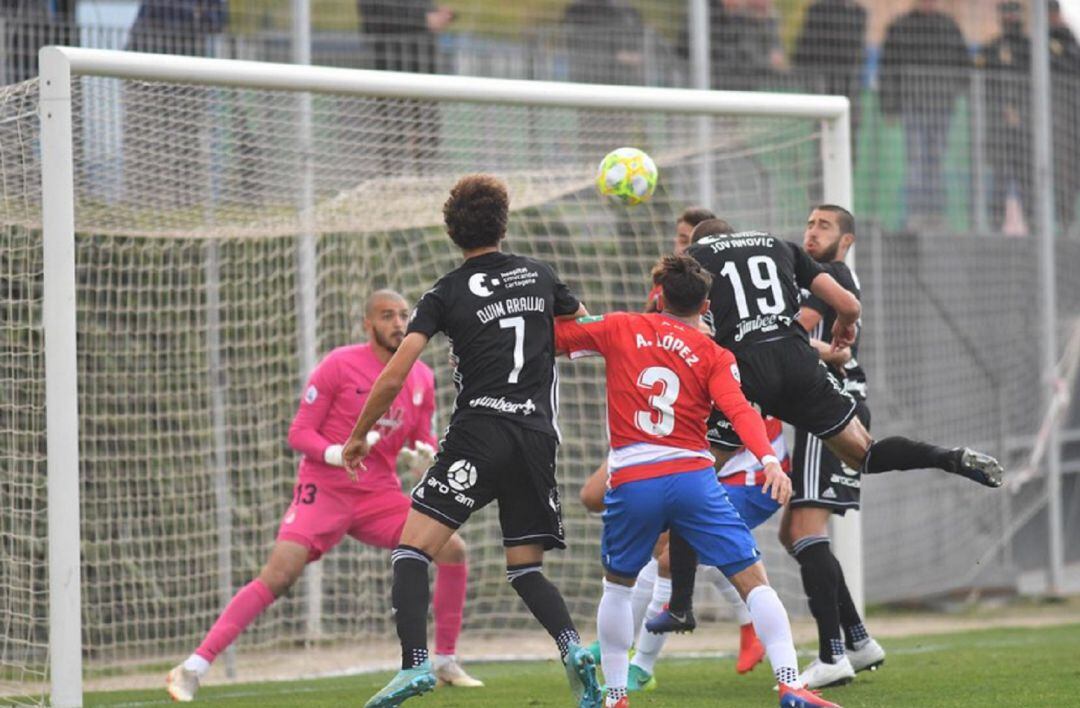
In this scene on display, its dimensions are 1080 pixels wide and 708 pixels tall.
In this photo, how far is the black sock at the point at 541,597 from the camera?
22.6 feet

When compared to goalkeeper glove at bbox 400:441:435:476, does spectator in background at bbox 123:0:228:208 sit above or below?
above

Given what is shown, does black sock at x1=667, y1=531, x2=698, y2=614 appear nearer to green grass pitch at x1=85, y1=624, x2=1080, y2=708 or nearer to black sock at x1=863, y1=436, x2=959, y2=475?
green grass pitch at x1=85, y1=624, x2=1080, y2=708

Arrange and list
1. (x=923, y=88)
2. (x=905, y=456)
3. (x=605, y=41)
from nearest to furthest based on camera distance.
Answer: (x=905, y=456) → (x=605, y=41) → (x=923, y=88)

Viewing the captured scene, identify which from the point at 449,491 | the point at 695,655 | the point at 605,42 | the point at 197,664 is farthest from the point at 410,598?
the point at 605,42

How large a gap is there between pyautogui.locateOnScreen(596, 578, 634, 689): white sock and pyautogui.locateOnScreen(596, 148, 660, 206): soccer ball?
2175 millimetres

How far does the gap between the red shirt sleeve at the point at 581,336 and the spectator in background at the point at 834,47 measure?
747 centimetres

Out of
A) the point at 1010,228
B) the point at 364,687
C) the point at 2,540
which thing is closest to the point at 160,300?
the point at 2,540

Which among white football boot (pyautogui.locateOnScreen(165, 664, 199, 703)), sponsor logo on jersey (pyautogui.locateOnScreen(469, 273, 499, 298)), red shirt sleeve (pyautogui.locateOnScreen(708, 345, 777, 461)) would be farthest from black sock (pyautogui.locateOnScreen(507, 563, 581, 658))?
white football boot (pyautogui.locateOnScreen(165, 664, 199, 703))

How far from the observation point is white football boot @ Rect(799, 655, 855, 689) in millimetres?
8070

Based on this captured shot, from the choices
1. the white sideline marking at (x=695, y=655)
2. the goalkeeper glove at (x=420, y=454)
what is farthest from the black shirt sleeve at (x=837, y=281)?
the white sideline marking at (x=695, y=655)

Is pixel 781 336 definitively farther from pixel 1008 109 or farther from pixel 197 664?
pixel 1008 109

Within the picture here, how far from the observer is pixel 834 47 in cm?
1420

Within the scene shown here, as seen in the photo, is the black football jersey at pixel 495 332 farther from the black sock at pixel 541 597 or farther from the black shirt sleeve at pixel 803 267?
the black shirt sleeve at pixel 803 267

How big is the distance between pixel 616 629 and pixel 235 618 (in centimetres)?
274
